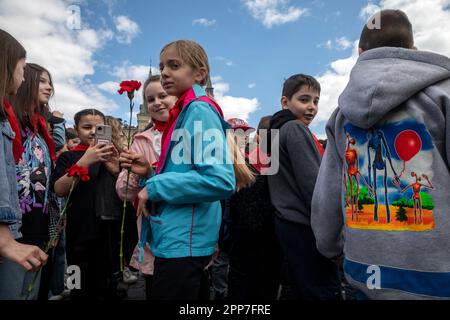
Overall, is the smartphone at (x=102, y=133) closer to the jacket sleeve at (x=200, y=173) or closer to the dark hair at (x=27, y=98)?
the dark hair at (x=27, y=98)

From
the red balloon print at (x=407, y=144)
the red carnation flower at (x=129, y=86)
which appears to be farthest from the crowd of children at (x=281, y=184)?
the red carnation flower at (x=129, y=86)

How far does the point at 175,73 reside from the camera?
186cm

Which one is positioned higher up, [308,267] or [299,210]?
[299,210]

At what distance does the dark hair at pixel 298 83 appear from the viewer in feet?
9.39

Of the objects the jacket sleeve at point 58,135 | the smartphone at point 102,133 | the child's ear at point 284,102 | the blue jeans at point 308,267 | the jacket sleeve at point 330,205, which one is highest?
the child's ear at point 284,102

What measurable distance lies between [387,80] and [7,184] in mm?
1654

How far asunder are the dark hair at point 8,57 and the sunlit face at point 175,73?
722mm

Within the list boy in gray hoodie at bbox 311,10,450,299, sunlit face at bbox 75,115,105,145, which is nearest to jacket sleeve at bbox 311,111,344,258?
boy in gray hoodie at bbox 311,10,450,299

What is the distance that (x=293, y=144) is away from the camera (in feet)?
7.73

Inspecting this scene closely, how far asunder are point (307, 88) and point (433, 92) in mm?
1555

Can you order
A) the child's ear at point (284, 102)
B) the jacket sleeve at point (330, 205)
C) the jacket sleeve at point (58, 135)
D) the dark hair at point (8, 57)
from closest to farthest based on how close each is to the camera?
the dark hair at point (8, 57) < the jacket sleeve at point (330, 205) < the child's ear at point (284, 102) < the jacket sleeve at point (58, 135)

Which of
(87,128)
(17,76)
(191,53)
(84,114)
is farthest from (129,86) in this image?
(84,114)

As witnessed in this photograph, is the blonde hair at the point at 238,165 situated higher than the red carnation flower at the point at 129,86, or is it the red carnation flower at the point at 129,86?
the red carnation flower at the point at 129,86

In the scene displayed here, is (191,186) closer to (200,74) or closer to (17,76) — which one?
(200,74)
